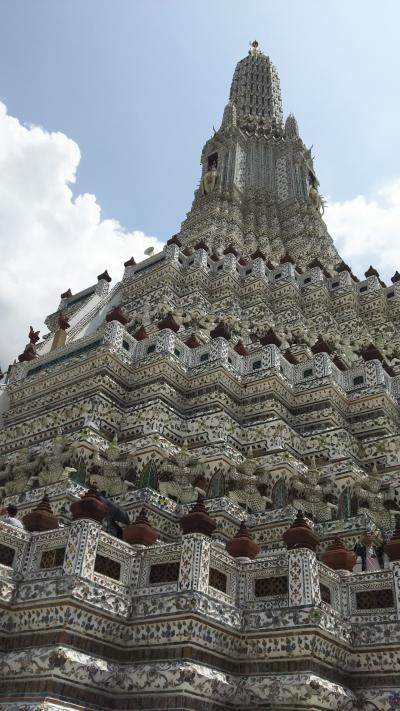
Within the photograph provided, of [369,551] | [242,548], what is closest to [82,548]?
[242,548]

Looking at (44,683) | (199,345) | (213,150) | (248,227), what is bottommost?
(44,683)

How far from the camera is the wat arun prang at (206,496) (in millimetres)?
8664

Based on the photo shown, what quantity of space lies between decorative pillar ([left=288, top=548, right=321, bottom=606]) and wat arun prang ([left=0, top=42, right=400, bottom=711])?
29 mm

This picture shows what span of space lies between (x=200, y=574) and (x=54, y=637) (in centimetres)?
204

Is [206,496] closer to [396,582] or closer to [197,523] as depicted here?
[197,523]

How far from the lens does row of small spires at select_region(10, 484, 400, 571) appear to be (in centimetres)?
938

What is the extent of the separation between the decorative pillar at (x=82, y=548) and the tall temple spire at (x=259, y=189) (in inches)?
954

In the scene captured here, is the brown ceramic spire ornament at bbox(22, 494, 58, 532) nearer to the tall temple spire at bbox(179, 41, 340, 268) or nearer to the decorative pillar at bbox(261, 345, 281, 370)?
the decorative pillar at bbox(261, 345, 281, 370)

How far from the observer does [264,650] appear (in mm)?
8992

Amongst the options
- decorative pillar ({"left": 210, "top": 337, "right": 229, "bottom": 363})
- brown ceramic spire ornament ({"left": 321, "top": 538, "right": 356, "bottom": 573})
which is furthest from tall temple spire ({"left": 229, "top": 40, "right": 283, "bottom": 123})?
brown ceramic spire ornament ({"left": 321, "top": 538, "right": 356, "bottom": 573})

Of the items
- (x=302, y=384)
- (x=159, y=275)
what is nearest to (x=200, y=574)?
(x=302, y=384)

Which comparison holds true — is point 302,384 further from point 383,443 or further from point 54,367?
point 54,367

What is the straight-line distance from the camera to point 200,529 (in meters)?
9.42

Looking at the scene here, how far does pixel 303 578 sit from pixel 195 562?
1.48 m
